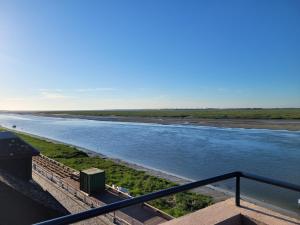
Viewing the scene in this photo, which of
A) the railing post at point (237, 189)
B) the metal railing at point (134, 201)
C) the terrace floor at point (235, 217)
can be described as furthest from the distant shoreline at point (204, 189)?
the metal railing at point (134, 201)

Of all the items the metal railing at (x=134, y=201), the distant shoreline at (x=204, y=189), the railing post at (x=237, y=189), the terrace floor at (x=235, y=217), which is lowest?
the distant shoreline at (x=204, y=189)

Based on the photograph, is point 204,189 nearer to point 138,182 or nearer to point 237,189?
point 138,182

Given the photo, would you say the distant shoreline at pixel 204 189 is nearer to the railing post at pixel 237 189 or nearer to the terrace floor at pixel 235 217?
the railing post at pixel 237 189

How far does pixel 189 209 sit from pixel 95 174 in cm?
586

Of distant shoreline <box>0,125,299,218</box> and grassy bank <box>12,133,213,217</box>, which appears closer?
grassy bank <box>12,133,213,217</box>

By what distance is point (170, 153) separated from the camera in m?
39.3

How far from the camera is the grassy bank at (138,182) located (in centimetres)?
1772

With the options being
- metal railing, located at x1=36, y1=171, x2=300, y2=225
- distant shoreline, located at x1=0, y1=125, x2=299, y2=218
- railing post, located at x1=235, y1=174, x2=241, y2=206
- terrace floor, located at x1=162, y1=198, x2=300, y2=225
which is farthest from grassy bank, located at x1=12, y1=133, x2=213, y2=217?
metal railing, located at x1=36, y1=171, x2=300, y2=225

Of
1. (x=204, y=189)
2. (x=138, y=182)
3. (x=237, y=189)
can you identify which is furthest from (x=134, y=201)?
(x=138, y=182)

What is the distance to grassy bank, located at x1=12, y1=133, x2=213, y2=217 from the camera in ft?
58.1

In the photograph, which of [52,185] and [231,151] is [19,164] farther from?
[231,151]

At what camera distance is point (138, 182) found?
79.7 ft

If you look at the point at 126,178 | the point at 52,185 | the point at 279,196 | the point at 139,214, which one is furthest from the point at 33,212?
the point at 279,196

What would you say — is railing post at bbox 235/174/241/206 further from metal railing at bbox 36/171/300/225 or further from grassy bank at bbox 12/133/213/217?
grassy bank at bbox 12/133/213/217
